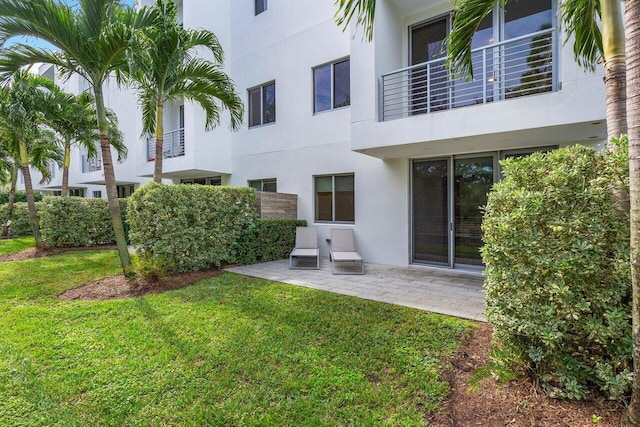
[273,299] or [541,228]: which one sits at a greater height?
[541,228]

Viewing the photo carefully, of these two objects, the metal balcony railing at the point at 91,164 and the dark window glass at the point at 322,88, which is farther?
the metal balcony railing at the point at 91,164

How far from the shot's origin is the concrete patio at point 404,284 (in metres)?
5.61

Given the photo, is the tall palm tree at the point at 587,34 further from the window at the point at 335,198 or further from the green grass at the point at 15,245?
the green grass at the point at 15,245

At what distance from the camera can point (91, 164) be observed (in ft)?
70.5

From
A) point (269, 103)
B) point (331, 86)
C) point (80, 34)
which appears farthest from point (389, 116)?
point (80, 34)

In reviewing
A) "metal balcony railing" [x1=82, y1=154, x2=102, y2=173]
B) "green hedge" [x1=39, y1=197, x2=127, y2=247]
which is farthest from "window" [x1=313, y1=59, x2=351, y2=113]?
"metal balcony railing" [x1=82, y1=154, x2=102, y2=173]

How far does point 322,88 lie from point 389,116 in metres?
3.18

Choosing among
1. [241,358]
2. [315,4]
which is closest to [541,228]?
[241,358]

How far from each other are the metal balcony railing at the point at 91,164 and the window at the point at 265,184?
45.3ft

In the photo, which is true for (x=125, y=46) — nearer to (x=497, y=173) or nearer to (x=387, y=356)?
(x=387, y=356)

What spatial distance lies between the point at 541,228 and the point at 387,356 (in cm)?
219

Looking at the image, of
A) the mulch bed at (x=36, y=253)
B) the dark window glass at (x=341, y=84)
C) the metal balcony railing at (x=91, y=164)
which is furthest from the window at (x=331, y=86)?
the metal balcony railing at (x=91, y=164)

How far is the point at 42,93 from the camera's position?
11734mm

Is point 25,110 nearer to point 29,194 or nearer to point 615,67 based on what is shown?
point 29,194
